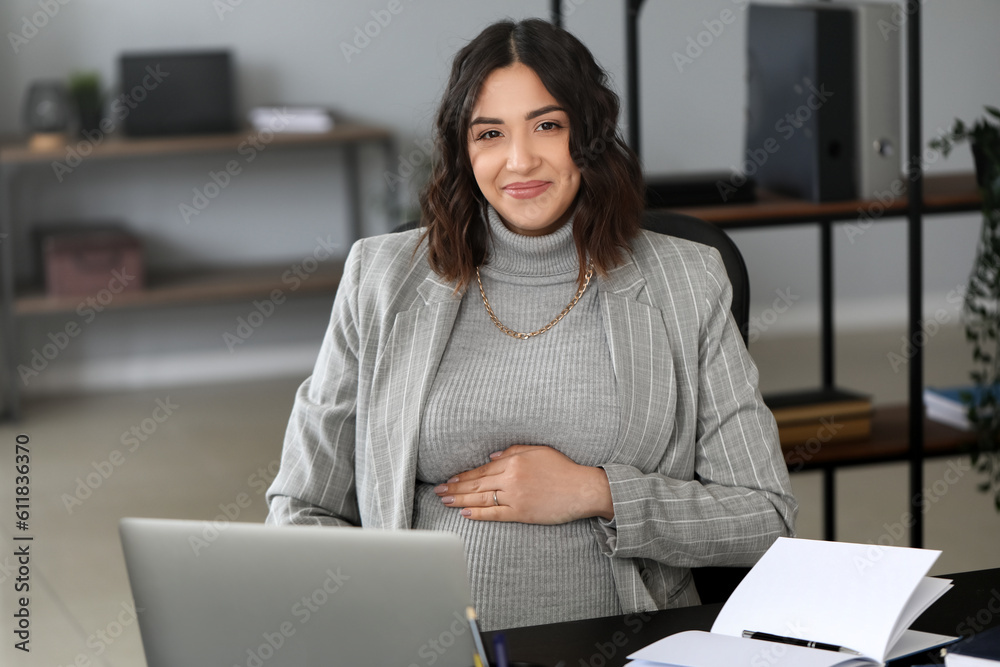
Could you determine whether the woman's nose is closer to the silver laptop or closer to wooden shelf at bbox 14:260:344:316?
the silver laptop

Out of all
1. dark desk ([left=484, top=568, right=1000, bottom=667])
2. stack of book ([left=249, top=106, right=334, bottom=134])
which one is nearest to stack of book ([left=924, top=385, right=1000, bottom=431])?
dark desk ([left=484, top=568, right=1000, bottom=667])

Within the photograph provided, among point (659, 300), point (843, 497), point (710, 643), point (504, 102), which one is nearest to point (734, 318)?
point (659, 300)

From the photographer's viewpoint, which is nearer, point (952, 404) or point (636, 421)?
point (636, 421)

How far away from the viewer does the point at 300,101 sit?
439 centimetres

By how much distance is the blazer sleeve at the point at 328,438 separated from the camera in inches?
55.1

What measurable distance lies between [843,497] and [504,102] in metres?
2.23

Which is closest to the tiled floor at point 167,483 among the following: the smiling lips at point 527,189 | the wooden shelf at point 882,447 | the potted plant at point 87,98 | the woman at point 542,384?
the wooden shelf at point 882,447

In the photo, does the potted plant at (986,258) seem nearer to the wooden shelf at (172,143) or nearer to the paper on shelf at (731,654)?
the paper on shelf at (731,654)

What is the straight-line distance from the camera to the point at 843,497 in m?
3.24

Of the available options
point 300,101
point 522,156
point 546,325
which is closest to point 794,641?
point 546,325

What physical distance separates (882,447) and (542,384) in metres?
1.11

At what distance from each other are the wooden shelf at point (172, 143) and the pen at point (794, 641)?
127 inches

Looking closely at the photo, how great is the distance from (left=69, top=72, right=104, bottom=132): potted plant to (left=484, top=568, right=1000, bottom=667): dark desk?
3415 millimetres

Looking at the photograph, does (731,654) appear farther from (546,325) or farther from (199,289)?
(199,289)
